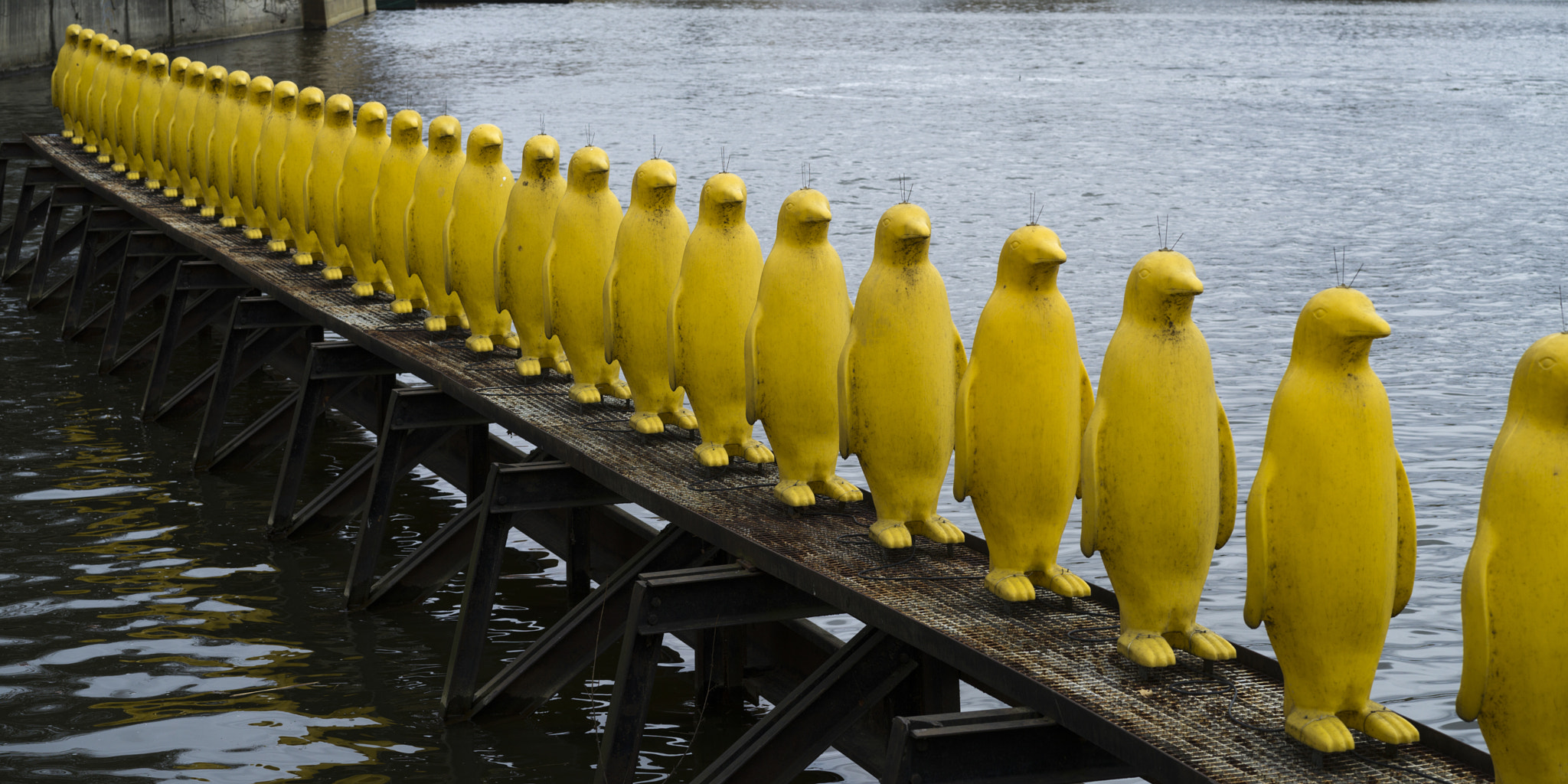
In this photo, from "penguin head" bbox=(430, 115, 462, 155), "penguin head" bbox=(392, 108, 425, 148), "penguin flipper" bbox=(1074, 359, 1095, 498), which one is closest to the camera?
"penguin flipper" bbox=(1074, 359, 1095, 498)

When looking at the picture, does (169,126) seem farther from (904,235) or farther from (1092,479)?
(1092,479)

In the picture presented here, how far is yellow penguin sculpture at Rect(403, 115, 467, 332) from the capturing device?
7758 mm

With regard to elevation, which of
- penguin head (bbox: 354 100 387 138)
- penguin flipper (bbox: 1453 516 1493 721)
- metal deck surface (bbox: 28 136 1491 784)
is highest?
penguin head (bbox: 354 100 387 138)

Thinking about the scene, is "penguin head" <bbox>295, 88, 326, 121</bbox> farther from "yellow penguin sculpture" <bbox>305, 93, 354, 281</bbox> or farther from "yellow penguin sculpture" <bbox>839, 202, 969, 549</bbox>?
"yellow penguin sculpture" <bbox>839, 202, 969, 549</bbox>

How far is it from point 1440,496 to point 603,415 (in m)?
4.34

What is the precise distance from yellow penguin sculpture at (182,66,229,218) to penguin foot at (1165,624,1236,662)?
26.8 ft

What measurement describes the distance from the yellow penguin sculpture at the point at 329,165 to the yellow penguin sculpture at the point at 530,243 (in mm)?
2129

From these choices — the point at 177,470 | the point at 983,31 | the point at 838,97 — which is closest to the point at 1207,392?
the point at 177,470

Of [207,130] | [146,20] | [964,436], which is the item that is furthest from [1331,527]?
[146,20]

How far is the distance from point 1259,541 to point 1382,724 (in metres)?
0.49

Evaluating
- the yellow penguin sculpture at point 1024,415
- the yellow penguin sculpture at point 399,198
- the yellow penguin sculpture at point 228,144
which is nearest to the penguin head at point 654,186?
the yellow penguin sculpture at point 1024,415

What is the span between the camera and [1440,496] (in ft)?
27.4

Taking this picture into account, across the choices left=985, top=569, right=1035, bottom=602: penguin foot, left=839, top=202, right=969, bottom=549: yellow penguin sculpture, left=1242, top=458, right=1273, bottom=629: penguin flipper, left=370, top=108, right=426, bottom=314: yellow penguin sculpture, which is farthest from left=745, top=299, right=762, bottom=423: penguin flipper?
left=370, top=108, right=426, bottom=314: yellow penguin sculpture

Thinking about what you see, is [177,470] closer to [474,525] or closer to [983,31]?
[474,525]
